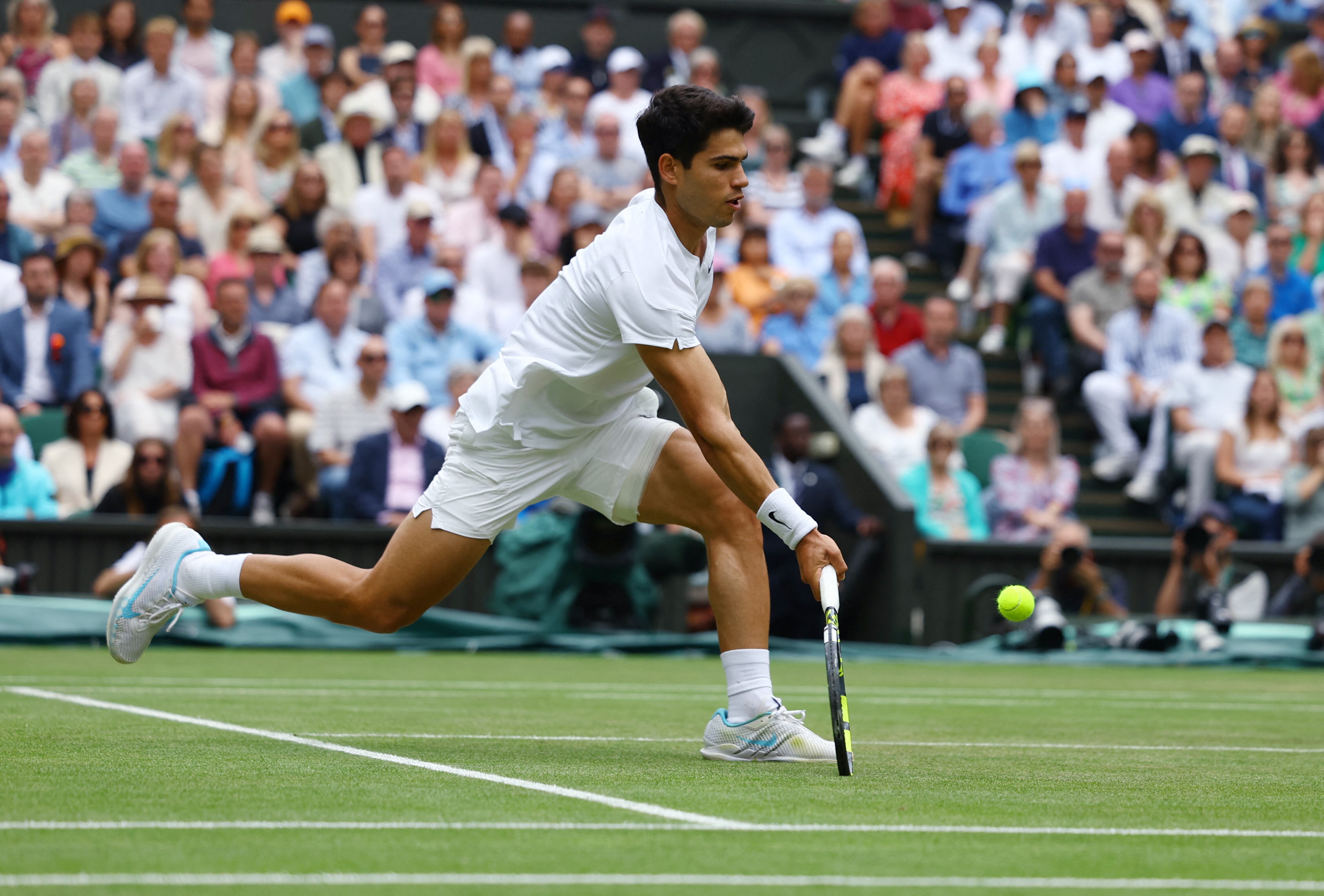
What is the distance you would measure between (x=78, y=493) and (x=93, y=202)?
2.96m

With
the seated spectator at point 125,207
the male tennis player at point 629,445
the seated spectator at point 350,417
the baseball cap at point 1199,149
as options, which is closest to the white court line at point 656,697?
the male tennis player at point 629,445

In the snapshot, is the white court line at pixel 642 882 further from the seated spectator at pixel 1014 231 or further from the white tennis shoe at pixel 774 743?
the seated spectator at pixel 1014 231

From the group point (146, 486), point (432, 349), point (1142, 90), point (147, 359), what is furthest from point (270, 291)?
point (1142, 90)

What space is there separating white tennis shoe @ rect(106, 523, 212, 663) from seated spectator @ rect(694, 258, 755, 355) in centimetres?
909

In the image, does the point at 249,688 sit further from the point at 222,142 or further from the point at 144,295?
the point at 222,142

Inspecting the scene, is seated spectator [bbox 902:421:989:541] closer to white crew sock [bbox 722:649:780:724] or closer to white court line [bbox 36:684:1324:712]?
white court line [bbox 36:684:1324:712]

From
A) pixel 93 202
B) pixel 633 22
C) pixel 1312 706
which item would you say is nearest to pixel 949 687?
pixel 1312 706

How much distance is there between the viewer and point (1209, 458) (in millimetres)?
15312

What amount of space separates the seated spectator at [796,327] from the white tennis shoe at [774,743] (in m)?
10.2

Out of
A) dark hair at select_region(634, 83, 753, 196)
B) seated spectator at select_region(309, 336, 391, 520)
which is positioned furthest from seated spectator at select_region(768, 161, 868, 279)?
dark hair at select_region(634, 83, 753, 196)

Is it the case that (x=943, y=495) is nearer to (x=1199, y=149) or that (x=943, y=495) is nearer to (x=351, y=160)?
(x=1199, y=149)

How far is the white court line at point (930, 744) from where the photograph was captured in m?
6.56

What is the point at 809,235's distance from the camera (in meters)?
17.2

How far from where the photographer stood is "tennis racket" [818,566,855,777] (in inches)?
211
